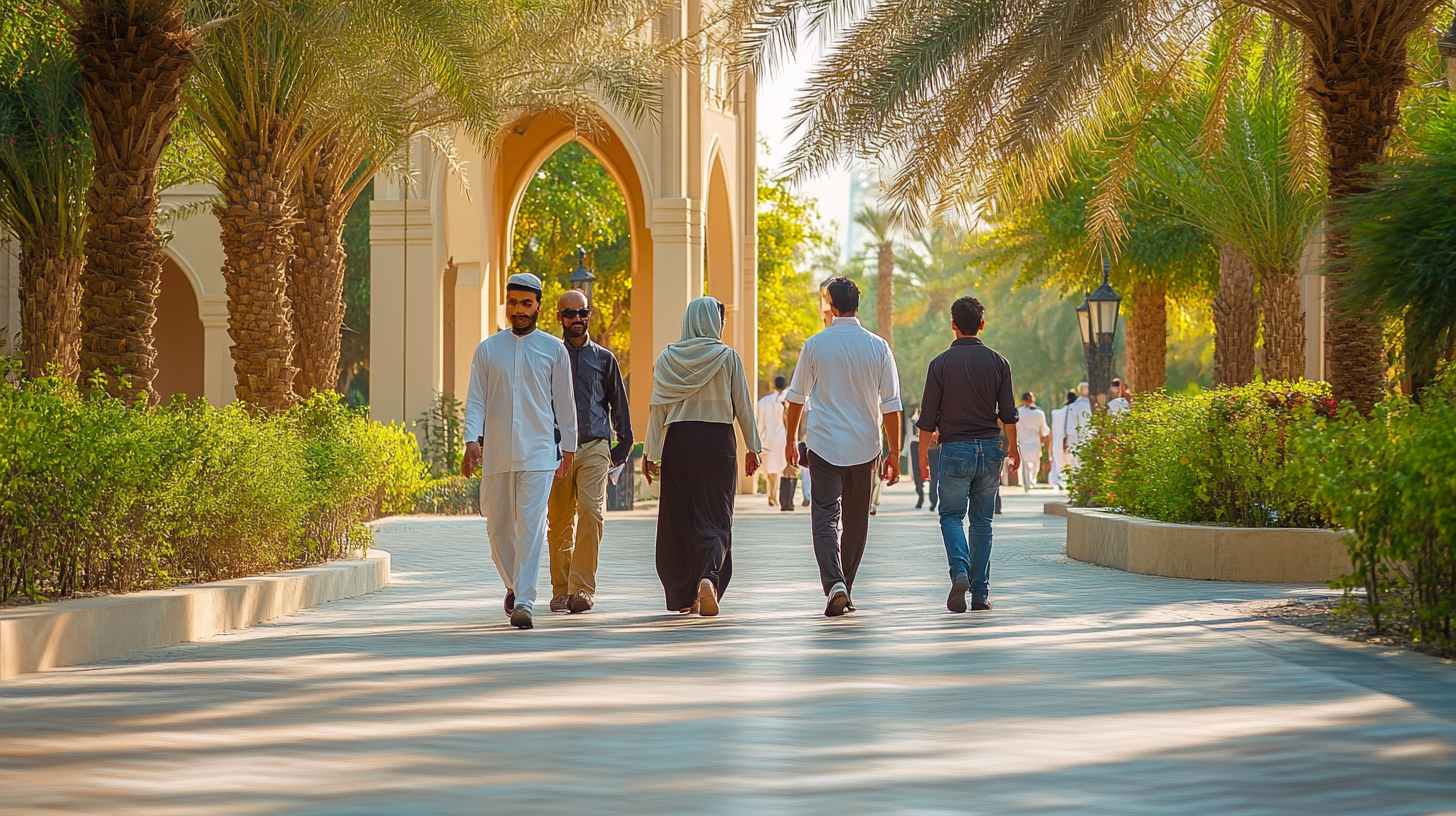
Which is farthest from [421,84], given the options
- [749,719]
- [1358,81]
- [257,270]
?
[749,719]

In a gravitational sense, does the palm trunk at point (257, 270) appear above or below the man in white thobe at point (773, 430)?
above

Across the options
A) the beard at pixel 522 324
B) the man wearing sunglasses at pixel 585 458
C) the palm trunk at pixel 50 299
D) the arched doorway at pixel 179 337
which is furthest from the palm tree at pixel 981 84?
the arched doorway at pixel 179 337

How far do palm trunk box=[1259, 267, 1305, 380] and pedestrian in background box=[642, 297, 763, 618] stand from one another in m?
12.8

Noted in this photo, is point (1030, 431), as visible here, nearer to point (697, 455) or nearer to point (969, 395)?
point (969, 395)

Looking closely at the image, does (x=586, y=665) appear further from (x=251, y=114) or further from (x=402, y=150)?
(x=402, y=150)

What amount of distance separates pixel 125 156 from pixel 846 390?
5.62 meters

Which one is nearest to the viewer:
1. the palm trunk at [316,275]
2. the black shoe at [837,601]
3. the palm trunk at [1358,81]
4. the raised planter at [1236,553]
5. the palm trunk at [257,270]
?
the black shoe at [837,601]

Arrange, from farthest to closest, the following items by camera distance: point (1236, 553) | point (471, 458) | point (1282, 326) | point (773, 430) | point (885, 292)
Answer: point (885, 292) → point (773, 430) → point (1282, 326) → point (1236, 553) → point (471, 458)

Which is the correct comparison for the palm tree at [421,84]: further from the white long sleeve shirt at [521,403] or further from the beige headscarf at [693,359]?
the white long sleeve shirt at [521,403]

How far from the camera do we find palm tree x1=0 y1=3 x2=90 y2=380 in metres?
21.2

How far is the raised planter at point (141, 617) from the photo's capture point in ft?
23.2

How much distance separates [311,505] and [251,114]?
580 centimetres

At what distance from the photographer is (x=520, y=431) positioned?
8930mm

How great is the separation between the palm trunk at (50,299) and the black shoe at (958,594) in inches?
641
